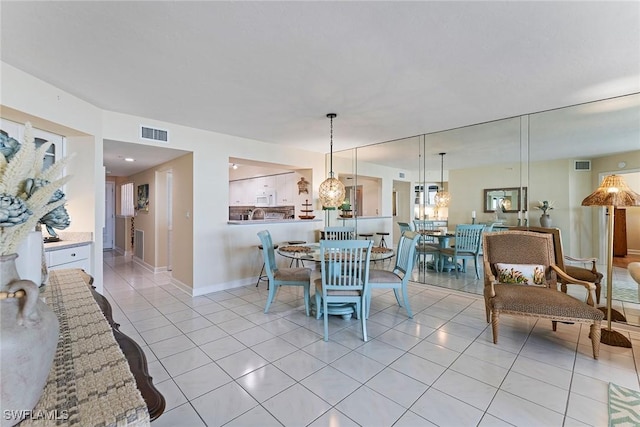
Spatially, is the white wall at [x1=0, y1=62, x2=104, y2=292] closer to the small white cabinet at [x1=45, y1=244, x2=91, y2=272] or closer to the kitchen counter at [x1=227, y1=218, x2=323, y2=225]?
the small white cabinet at [x1=45, y1=244, x2=91, y2=272]

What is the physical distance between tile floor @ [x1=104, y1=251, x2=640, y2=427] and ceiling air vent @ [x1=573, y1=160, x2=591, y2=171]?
200cm

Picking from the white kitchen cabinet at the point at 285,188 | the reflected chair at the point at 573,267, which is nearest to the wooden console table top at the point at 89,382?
the reflected chair at the point at 573,267

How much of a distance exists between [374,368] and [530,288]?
1808 mm

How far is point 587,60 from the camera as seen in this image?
2184 mm

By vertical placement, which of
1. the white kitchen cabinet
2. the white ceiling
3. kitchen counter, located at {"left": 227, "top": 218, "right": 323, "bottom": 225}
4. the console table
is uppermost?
the white ceiling

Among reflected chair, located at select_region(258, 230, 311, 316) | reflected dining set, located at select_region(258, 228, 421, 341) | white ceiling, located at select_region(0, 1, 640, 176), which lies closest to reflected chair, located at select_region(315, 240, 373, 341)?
reflected dining set, located at select_region(258, 228, 421, 341)

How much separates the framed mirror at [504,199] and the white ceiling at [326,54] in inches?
42.8

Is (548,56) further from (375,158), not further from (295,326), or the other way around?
(375,158)

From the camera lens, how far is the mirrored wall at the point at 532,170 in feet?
11.1

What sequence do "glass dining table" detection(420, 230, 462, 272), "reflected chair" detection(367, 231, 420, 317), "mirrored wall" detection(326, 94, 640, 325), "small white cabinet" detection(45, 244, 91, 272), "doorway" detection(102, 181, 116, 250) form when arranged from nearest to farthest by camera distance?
"small white cabinet" detection(45, 244, 91, 272) → "reflected chair" detection(367, 231, 420, 317) → "mirrored wall" detection(326, 94, 640, 325) → "glass dining table" detection(420, 230, 462, 272) → "doorway" detection(102, 181, 116, 250)

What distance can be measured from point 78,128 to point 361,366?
143 inches

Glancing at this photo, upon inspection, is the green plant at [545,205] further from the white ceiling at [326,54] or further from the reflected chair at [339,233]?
the reflected chair at [339,233]

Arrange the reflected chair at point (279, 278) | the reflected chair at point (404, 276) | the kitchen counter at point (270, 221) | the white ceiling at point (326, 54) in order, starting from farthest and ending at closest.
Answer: the kitchen counter at point (270, 221) < the reflected chair at point (279, 278) < the reflected chair at point (404, 276) < the white ceiling at point (326, 54)

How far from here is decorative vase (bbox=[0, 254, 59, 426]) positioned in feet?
1.86
